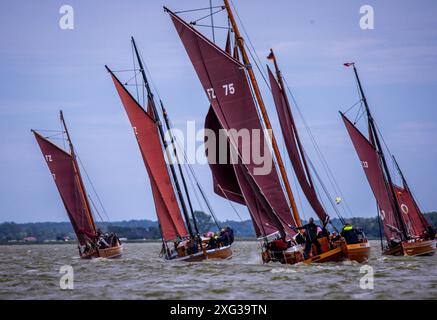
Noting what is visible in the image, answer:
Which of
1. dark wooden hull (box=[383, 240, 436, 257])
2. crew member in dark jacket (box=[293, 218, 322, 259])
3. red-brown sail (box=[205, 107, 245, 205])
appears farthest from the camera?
dark wooden hull (box=[383, 240, 436, 257])

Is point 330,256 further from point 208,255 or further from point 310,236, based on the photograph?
point 208,255

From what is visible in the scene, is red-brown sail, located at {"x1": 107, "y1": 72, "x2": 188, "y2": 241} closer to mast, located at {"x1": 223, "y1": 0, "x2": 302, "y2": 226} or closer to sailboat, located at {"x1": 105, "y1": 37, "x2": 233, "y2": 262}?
sailboat, located at {"x1": 105, "y1": 37, "x2": 233, "y2": 262}

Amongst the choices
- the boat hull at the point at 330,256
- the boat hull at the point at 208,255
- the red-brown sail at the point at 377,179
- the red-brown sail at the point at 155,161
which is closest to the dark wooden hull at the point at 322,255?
the boat hull at the point at 330,256

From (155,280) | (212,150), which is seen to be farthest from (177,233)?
(155,280)

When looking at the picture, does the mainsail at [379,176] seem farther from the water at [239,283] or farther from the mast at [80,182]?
the mast at [80,182]

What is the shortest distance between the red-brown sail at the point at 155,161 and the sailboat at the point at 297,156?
49.4ft

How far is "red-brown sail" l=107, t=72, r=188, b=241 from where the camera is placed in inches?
2388

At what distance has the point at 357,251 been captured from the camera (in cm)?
4419

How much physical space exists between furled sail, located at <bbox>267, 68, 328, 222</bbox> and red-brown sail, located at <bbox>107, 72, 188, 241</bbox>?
50.8ft

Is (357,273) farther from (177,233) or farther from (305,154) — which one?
(177,233)

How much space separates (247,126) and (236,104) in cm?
128

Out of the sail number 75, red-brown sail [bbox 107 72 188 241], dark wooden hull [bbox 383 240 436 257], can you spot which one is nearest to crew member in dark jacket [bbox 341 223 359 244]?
the sail number 75

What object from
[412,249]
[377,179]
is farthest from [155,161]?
[412,249]
